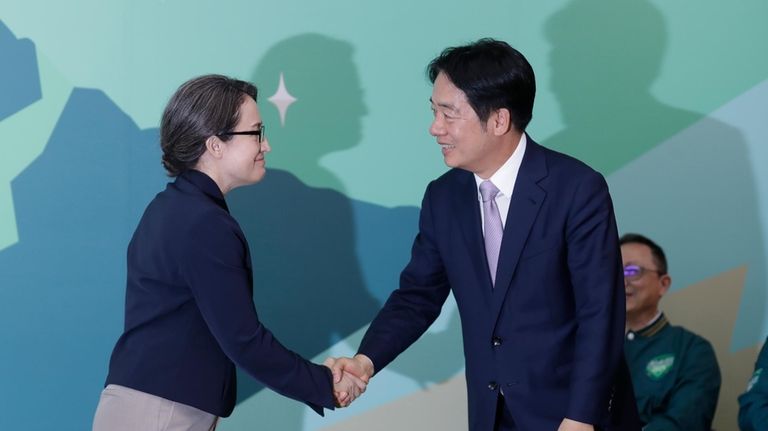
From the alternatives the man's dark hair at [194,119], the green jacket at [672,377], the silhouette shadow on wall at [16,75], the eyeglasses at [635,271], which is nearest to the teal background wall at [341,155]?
the silhouette shadow on wall at [16,75]

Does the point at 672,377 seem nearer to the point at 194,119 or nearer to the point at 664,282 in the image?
the point at 664,282

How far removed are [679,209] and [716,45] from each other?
573 mm


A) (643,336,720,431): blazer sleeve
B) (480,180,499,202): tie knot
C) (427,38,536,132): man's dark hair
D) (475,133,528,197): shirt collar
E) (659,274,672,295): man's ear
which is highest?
(427,38,536,132): man's dark hair

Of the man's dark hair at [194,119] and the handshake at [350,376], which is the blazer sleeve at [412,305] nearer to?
the handshake at [350,376]

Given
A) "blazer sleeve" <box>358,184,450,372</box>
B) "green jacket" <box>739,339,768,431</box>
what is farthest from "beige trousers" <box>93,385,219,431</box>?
"green jacket" <box>739,339,768,431</box>

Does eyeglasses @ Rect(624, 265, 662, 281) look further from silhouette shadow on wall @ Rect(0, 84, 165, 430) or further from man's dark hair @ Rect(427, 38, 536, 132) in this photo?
silhouette shadow on wall @ Rect(0, 84, 165, 430)

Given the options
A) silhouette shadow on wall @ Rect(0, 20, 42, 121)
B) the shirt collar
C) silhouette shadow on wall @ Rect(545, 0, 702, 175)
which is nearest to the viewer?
the shirt collar

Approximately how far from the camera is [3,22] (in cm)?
347

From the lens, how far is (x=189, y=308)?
245cm

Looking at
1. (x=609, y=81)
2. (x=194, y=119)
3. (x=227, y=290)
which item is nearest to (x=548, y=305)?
(x=227, y=290)

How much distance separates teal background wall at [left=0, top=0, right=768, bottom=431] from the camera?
138 inches

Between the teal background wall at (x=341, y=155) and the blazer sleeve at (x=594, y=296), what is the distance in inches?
52.5

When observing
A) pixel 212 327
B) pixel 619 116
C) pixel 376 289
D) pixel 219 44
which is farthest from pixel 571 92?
pixel 212 327

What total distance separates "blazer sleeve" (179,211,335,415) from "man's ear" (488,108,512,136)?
0.63 m
